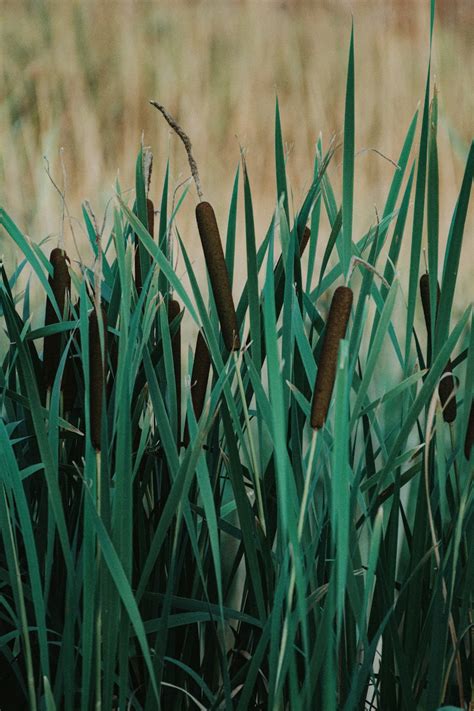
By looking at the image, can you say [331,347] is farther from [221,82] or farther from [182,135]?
[221,82]

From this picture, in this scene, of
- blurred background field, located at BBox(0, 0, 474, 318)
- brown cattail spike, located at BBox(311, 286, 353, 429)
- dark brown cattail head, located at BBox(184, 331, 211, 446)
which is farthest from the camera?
blurred background field, located at BBox(0, 0, 474, 318)

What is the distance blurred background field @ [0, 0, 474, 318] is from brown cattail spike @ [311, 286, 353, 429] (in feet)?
1.71

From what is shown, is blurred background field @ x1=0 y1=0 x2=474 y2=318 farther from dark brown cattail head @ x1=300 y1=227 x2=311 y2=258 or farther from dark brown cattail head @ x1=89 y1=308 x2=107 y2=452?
dark brown cattail head @ x1=89 y1=308 x2=107 y2=452

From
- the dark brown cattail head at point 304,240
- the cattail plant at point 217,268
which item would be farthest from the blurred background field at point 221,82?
the cattail plant at point 217,268

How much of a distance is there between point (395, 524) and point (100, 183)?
53cm

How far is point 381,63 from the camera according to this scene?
0.76 meters

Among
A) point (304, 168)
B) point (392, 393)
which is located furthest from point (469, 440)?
point (304, 168)

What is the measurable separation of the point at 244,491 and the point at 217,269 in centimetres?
8

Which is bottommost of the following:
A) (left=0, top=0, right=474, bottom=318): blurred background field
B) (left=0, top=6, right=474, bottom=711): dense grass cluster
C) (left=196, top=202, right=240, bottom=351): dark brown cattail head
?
(left=0, top=6, right=474, bottom=711): dense grass cluster

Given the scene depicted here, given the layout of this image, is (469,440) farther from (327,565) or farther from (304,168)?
(304,168)

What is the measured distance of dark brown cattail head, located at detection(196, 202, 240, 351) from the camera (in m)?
0.26

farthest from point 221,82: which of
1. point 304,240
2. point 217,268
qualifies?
point 217,268

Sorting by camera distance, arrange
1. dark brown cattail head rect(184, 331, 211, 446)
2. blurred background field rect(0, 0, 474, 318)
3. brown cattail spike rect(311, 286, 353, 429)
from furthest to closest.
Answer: blurred background field rect(0, 0, 474, 318) < dark brown cattail head rect(184, 331, 211, 446) < brown cattail spike rect(311, 286, 353, 429)

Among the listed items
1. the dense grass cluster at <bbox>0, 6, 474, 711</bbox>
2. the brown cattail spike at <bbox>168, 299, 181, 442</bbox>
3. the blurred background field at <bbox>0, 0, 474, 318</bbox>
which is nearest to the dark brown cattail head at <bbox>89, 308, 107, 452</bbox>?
the dense grass cluster at <bbox>0, 6, 474, 711</bbox>
